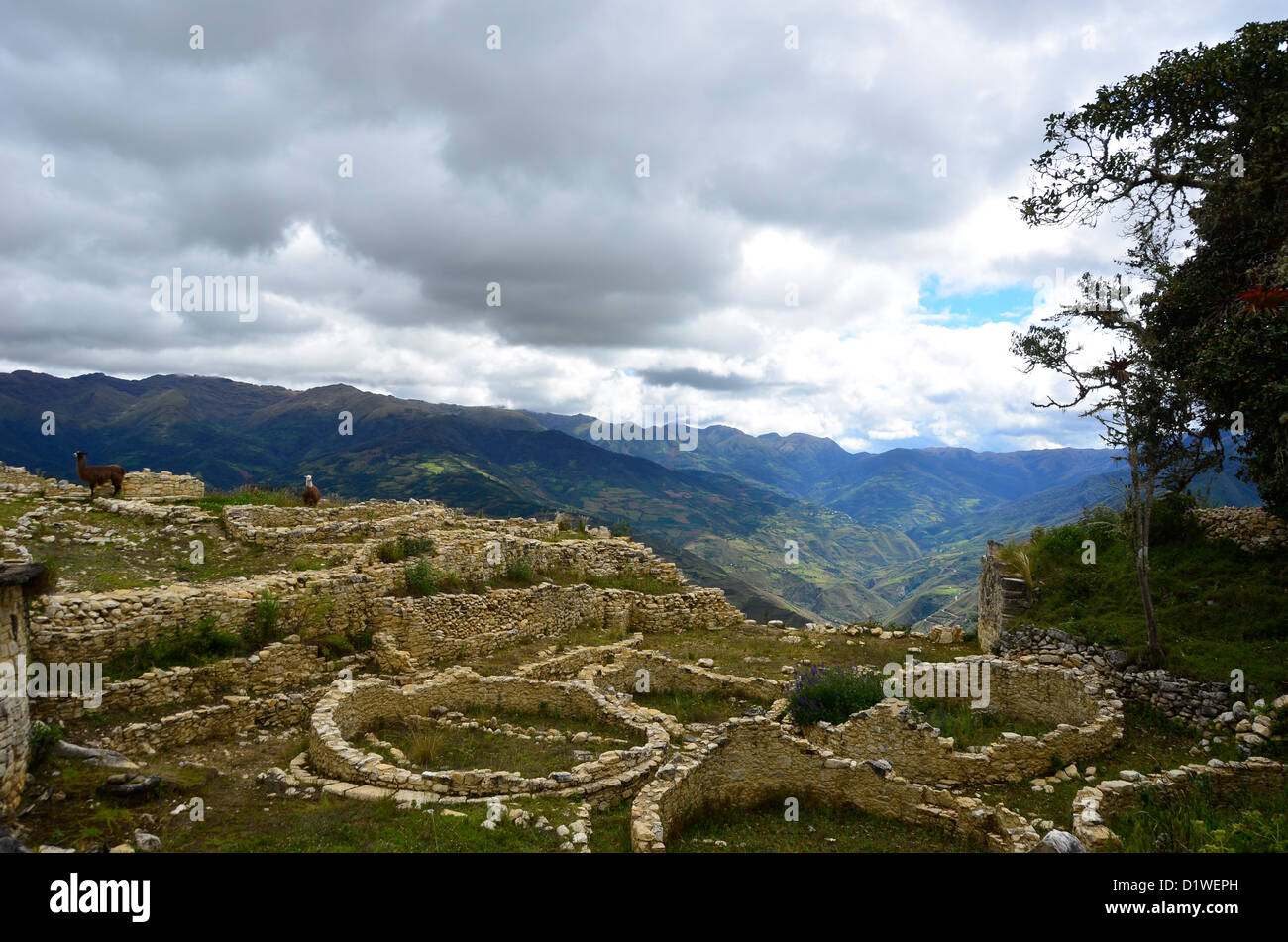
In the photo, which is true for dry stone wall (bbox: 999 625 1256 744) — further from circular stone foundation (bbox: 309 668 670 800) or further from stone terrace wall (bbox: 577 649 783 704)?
circular stone foundation (bbox: 309 668 670 800)

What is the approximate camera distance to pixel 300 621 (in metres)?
14.4

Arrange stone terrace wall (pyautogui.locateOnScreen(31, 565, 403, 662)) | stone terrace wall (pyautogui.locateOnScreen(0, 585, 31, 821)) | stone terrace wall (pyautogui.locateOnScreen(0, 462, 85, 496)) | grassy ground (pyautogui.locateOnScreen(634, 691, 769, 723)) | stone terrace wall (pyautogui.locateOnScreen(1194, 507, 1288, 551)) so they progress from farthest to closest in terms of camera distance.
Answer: stone terrace wall (pyautogui.locateOnScreen(0, 462, 85, 496)), stone terrace wall (pyautogui.locateOnScreen(1194, 507, 1288, 551)), grassy ground (pyautogui.locateOnScreen(634, 691, 769, 723)), stone terrace wall (pyautogui.locateOnScreen(31, 565, 403, 662)), stone terrace wall (pyautogui.locateOnScreen(0, 585, 31, 821))

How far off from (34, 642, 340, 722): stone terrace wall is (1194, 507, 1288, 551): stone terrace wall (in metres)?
23.2

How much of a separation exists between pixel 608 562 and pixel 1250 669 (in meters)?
17.3

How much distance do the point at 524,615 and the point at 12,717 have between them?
37.4 feet

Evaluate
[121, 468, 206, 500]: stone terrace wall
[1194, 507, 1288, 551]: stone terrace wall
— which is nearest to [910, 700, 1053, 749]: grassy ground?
[1194, 507, 1288, 551]: stone terrace wall

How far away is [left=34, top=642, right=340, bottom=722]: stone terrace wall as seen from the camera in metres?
10.5

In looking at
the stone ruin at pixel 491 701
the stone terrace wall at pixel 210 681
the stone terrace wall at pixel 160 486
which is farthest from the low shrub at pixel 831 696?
the stone terrace wall at pixel 160 486

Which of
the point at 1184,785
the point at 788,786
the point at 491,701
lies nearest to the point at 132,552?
the point at 491,701

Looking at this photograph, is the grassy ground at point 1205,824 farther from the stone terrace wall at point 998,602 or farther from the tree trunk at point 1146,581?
the stone terrace wall at point 998,602

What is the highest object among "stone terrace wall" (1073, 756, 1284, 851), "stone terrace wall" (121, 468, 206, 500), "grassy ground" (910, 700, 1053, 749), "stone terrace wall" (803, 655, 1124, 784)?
"stone terrace wall" (121, 468, 206, 500)

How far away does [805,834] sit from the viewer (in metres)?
10.1
